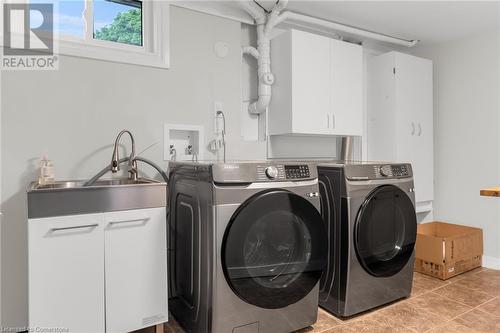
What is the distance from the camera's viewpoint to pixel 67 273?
1.51m

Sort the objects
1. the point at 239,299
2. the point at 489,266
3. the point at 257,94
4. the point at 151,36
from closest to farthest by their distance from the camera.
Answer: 1. the point at 239,299
2. the point at 151,36
3. the point at 257,94
4. the point at 489,266

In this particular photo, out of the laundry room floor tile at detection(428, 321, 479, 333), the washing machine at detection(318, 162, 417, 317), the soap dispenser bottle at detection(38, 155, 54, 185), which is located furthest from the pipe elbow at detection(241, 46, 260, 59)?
the laundry room floor tile at detection(428, 321, 479, 333)

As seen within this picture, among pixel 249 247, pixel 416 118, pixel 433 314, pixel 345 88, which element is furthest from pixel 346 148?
pixel 249 247

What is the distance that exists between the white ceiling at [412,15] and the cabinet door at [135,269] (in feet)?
6.11

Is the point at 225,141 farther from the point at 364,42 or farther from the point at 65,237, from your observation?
the point at 364,42

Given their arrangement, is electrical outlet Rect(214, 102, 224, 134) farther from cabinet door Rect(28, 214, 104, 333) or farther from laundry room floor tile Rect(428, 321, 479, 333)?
laundry room floor tile Rect(428, 321, 479, 333)

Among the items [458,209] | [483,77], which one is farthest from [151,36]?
[458,209]

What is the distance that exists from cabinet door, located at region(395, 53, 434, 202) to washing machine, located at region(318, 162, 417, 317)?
3.75ft

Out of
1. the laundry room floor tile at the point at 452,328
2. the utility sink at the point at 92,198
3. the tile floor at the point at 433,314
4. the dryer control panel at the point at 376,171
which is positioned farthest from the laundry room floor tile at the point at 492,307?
the utility sink at the point at 92,198

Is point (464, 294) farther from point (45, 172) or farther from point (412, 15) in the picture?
point (45, 172)

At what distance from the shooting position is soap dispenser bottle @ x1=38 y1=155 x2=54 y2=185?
73.7 inches

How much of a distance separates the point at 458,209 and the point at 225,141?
254 cm

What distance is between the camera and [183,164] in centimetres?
200

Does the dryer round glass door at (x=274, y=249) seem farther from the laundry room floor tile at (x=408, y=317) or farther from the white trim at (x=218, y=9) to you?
the white trim at (x=218, y=9)
